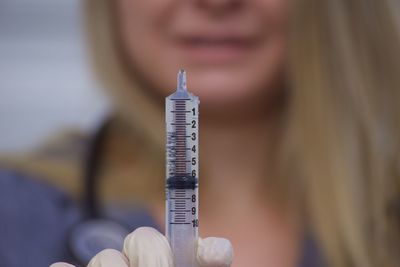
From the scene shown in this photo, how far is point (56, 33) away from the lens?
1347 mm

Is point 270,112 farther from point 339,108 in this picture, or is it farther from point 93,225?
point 93,225

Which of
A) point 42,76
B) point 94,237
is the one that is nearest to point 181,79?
point 94,237

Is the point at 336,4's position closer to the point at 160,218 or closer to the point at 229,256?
the point at 160,218

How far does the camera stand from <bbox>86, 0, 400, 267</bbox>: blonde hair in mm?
1299

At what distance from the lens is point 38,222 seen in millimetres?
1251

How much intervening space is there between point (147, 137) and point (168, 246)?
61cm

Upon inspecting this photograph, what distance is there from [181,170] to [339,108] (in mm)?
669

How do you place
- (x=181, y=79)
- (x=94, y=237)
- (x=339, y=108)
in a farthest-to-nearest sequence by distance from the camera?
(x=339, y=108)
(x=94, y=237)
(x=181, y=79)

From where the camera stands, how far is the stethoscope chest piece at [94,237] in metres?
1.19

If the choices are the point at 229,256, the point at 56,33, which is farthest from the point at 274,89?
the point at 229,256

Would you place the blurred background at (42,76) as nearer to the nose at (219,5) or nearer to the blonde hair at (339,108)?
the blonde hair at (339,108)

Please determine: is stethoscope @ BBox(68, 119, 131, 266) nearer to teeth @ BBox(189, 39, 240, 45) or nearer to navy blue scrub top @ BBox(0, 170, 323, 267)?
navy blue scrub top @ BBox(0, 170, 323, 267)

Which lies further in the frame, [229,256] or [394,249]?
[394,249]

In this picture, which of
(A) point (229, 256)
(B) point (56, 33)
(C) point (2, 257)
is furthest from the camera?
(B) point (56, 33)
